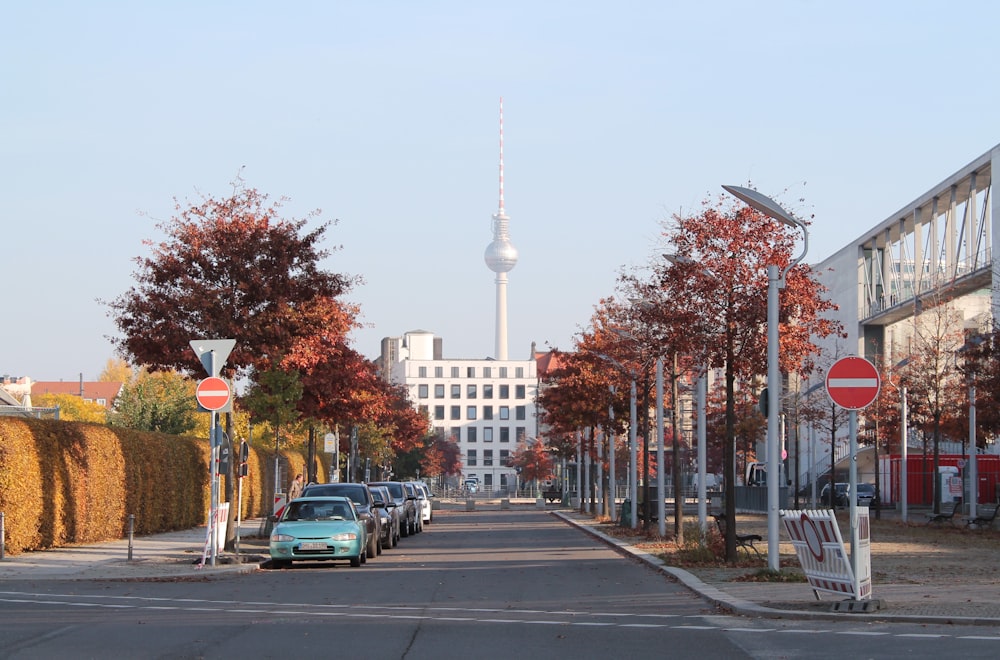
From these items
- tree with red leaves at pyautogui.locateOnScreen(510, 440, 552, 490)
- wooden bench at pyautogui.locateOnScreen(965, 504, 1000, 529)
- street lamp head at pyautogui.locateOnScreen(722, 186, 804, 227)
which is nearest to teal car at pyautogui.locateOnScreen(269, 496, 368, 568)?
street lamp head at pyautogui.locateOnScreen(722, 186, 804, 227)

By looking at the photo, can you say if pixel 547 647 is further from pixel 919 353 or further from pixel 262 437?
pixel 262 437

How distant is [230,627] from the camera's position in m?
14.2

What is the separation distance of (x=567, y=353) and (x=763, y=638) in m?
35.6

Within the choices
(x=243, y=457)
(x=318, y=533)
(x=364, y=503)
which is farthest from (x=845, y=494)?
(x=318, y=533)

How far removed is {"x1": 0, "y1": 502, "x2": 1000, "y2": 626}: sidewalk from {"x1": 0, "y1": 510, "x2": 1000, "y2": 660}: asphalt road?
0.39m

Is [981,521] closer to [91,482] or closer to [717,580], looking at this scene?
[717,580]

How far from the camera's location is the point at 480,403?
177750 millimetres

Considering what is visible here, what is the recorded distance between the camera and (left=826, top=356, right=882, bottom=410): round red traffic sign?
15719 millimetres

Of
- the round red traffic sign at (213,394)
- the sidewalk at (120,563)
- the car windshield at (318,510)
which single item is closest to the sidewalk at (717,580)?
the sidewalk at (120,563)

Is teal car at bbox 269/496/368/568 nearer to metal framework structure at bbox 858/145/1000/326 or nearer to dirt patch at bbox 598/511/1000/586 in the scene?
dirt patch at bbox 598/511/1000/586

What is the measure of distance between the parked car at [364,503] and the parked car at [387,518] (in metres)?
0.33

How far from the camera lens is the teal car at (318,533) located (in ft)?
82.0

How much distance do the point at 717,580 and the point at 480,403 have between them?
157691 mm

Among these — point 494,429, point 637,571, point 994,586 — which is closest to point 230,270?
point 637,571
